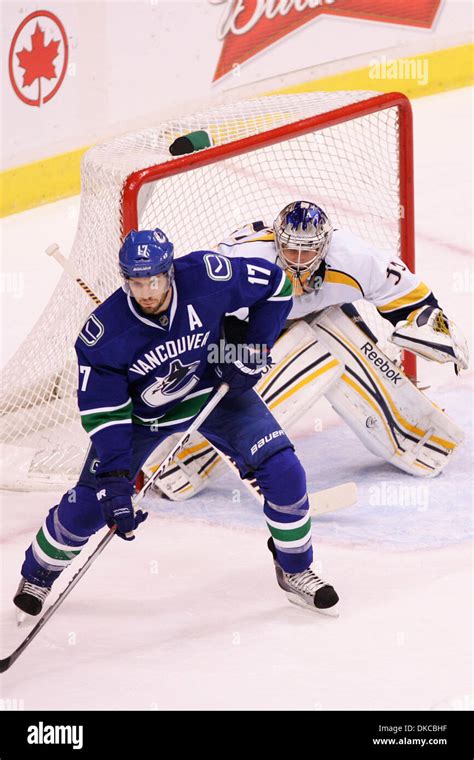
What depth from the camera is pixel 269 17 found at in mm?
6688

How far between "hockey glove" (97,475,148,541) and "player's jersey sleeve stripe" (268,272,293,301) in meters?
0.57

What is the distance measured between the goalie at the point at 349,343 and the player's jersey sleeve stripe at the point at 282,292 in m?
0.39

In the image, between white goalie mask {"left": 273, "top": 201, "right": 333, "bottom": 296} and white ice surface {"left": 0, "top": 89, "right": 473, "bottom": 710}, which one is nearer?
white ice surface {"left": 0, "top": 89, "right": 473, "bottom": 710}

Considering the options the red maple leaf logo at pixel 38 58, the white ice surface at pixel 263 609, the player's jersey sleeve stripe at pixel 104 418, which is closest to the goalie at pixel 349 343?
the white ice surface at pixel 263 609

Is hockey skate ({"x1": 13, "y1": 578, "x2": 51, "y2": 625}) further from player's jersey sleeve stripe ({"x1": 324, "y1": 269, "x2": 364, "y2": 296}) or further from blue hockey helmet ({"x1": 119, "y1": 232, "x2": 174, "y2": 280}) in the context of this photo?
player's jersey sleeve stripe ({"x1": 324, "y1": 269, "x2": 364, "y2": 296})

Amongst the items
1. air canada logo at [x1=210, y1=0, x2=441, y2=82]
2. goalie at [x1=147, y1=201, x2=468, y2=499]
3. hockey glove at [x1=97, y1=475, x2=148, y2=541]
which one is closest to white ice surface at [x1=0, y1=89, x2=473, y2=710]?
goalie at [x1=147, y1=201, x2=468, y2=499]

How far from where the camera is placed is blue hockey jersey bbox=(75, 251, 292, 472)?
3.11m

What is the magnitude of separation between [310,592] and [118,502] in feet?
2.05

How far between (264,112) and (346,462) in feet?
3.73

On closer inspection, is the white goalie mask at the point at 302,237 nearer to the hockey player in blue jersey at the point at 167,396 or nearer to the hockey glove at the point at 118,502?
the hockey player in blue jersey at the point at 167,396

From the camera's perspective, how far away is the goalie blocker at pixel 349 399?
408 cm

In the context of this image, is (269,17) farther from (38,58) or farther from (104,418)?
(104,418)

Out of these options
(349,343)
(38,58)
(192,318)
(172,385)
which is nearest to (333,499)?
(349,343)

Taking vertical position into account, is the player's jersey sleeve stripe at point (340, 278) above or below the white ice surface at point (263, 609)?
above
